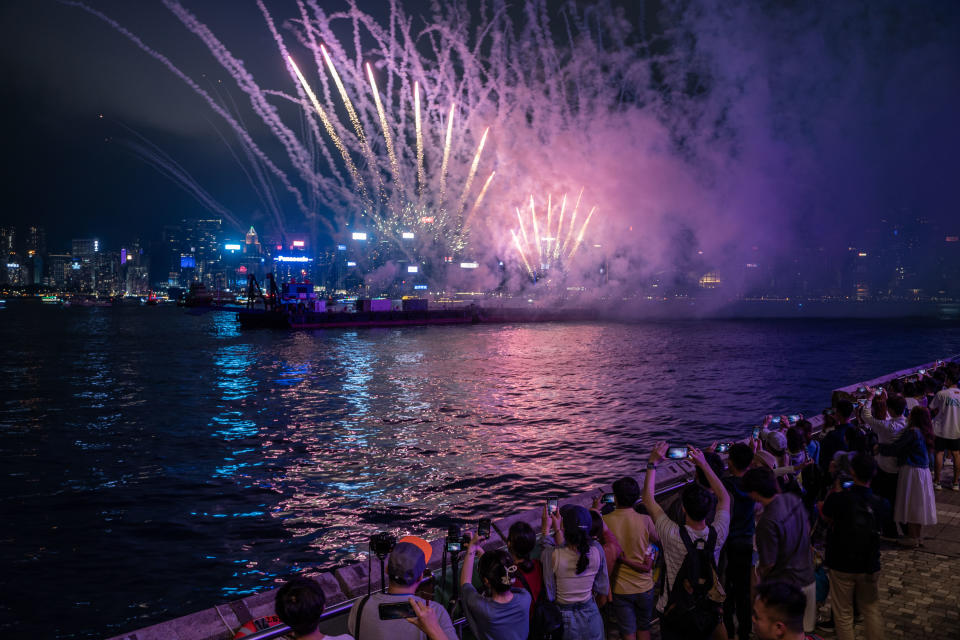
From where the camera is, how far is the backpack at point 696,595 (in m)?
4.68

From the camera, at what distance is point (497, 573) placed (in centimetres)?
400

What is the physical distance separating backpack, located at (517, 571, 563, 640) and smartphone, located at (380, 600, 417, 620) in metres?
1.13

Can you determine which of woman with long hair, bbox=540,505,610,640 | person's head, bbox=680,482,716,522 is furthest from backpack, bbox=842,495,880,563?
woman with long hair, bbox=540,505,610,640

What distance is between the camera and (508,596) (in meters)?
4.04

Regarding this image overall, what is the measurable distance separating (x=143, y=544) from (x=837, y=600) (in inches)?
496

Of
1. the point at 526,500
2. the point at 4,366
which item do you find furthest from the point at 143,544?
the point at 4,366

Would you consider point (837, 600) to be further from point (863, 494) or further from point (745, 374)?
point (745, 374)

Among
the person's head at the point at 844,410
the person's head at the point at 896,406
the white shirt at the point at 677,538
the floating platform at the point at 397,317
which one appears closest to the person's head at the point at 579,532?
the white shirt at the point at 677,538

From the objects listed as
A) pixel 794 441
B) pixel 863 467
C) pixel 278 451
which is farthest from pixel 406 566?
pixel 278 451

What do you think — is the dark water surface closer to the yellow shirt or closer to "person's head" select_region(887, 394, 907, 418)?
the yellow shirt

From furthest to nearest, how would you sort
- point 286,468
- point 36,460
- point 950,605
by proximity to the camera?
1. point 36,460
2. point 286,468
3. point 950,605

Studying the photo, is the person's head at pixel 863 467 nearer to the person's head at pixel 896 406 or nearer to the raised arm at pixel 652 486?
the raised arm at pixel 652 486

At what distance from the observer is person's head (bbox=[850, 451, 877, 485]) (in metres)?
5.30

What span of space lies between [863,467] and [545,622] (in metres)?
3.32
